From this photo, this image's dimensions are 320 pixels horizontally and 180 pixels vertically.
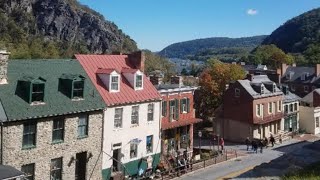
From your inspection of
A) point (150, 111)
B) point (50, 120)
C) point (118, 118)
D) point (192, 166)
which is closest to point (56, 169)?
point (50, 120)

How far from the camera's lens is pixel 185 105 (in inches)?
1703

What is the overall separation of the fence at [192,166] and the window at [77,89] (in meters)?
9.66

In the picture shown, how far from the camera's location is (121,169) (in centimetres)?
3519

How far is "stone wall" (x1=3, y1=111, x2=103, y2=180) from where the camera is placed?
2645 cm

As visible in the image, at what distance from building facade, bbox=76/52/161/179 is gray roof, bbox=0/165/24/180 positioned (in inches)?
363

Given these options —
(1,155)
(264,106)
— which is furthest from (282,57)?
(1,155)

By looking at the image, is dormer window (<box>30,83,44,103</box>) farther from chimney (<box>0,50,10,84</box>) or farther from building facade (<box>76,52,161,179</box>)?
building facade (<box>76,52,161,179</box>)

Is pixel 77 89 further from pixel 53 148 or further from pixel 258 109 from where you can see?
pixel 258 109

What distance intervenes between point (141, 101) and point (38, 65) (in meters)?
9.43

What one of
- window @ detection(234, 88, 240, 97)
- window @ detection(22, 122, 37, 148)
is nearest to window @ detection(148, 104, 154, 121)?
window @ detection(22, 122, 37, 148)

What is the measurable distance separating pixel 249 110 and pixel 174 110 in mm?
17816

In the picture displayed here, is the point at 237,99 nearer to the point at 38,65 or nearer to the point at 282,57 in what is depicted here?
the point at 38,65

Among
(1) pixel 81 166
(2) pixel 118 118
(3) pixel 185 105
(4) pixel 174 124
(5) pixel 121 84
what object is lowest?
(1) pixel 81 166

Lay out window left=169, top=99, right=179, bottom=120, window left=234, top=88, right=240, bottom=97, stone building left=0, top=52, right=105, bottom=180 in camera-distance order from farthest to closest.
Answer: window left=234, top=88, right=240, bottom=97 → window left=169, top=99, right=179, bottom=120 → stone building left=0, top=52, right=105, bottom=180
